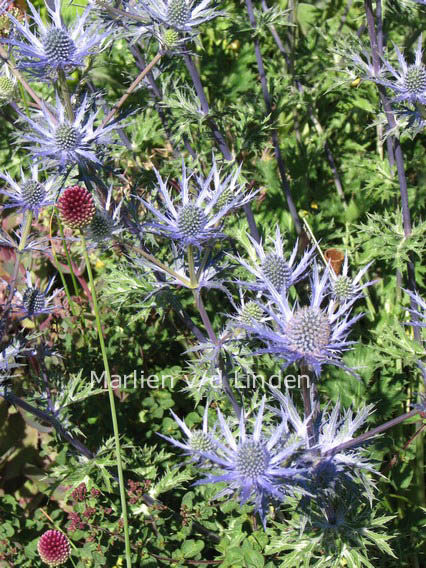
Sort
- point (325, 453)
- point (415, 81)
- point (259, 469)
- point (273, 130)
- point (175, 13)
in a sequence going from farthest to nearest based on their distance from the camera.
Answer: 1. point (273, 130)
2. point (415, 81)
3. point (175, 13)
4. point (325, 453)
5. point (259, 469)

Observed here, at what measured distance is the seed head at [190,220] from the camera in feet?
4.75

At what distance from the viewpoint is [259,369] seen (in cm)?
199

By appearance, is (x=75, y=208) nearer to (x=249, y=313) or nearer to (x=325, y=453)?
(x=249, y=313)

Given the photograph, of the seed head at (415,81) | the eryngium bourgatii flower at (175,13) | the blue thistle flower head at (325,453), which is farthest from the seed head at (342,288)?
the eryngium bourgatii flower at (175,13)

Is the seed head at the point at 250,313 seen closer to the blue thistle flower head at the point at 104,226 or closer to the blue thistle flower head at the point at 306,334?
the blue thistle flower head at the point at 306,334

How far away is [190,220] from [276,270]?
0.76 feet

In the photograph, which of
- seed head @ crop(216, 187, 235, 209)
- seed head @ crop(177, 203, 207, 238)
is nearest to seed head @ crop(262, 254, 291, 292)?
seed head @ crop(177, 203, 207, 238)

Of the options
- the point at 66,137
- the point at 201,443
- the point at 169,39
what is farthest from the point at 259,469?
the point at 169,39

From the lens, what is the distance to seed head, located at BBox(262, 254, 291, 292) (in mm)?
1394

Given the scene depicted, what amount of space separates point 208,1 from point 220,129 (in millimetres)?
445

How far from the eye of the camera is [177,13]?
1632 mm

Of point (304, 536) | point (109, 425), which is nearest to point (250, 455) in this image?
point (304, 536)

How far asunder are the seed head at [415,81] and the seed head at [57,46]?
90 centimetres

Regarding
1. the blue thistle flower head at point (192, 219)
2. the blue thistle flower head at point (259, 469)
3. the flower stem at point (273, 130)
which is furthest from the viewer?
the flower stem at point (273, 130)
